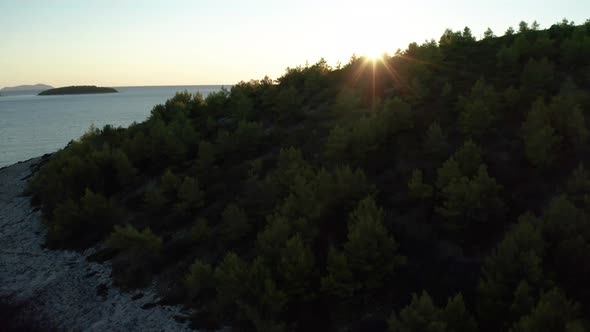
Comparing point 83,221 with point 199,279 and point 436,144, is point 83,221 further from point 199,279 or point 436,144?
point 436,144

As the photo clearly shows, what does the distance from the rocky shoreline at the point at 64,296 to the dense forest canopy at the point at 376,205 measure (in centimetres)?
101

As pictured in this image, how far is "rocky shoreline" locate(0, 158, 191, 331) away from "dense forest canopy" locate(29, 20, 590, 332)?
101 cm

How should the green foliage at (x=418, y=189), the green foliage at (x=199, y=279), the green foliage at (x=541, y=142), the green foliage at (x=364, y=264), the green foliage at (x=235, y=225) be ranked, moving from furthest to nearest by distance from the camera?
the green foliage at (x=235, y=225), the green foliage at (x=541, y=142), the green foliage at (x=418, y=189), the green foliage at (x=199, y=279), the green foliage at (x=364, y=264)

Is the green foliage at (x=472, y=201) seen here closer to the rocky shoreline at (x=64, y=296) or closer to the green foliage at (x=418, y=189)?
the green foliage at (x=418, y=189)

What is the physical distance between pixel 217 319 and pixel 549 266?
1300 centimetres

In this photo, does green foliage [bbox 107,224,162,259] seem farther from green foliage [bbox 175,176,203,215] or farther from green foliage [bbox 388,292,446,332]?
green foliage [bbox 388,292,446,332]

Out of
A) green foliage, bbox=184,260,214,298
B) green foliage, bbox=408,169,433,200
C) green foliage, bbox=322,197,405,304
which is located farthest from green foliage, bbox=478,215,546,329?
green foliage, bbox=184,260,214,298

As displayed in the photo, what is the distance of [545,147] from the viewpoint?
21.6 meters

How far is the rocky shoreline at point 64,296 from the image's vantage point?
20.8m

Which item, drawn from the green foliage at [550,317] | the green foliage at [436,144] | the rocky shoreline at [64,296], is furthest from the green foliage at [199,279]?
the green foliage at [436,144]

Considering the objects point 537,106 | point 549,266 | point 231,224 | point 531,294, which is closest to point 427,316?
point 531,294

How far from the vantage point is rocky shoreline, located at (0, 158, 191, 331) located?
819 inches

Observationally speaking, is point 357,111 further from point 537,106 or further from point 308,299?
point 308,299

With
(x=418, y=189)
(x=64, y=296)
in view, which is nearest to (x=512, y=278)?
(x=418, y=189)
